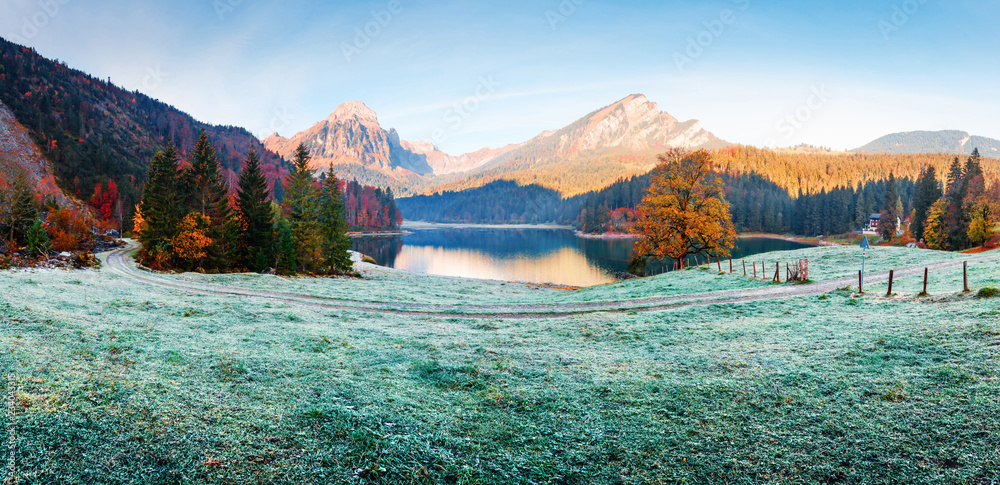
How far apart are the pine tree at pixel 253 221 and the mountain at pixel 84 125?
62.1 meters

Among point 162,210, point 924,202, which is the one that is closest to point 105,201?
point 162,210

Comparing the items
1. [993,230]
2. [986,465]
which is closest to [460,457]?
[986,465]

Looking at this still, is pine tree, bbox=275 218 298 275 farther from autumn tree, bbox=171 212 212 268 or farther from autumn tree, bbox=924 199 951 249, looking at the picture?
autumn tree, bbox=924 199 951 249

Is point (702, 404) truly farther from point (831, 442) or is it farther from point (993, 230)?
point (993, 230)

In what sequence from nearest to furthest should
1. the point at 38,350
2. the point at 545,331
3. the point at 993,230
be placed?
the point at 38,350, the point at 545,331, the point at 993,230

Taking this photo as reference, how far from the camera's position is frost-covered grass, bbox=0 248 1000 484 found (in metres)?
4.93

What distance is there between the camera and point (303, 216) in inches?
1708

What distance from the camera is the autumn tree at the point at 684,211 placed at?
36.8m

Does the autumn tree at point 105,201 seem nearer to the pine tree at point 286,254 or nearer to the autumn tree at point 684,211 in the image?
the pine tree at point 286,254

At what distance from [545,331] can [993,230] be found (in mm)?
79319

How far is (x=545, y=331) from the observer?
14.1 m

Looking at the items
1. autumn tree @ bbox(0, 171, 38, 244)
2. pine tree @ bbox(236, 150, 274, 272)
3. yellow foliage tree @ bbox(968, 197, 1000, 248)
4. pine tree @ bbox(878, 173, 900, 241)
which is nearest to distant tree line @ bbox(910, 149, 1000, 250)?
yellow foliage tree @ bbox(968, 197, 1000, 248)

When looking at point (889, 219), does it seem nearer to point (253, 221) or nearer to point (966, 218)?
point (966, 218)

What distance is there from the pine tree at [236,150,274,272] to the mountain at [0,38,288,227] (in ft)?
204
